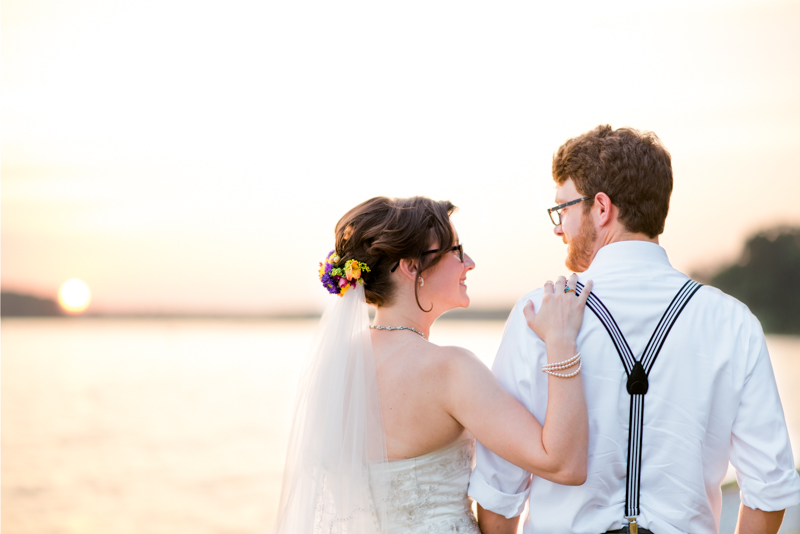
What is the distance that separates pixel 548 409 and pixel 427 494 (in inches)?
22.5

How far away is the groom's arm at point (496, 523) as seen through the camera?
2098mm

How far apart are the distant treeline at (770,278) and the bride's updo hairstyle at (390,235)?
28.5 m

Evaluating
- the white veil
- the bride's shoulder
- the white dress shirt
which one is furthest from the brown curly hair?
the white veil

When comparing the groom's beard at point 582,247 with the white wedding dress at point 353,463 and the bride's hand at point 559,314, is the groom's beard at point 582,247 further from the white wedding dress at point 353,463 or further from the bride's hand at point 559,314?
the white wedding dress at point 353,463

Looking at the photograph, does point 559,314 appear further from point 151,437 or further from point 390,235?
point 151,437

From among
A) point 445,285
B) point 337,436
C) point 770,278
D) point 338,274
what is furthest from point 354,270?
point 770,278

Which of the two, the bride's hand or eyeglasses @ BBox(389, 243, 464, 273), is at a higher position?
eyeglasses @ BBox(389, 243, 464, 273)

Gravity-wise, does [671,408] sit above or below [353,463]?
above

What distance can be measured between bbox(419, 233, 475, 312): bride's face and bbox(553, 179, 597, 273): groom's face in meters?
0.40

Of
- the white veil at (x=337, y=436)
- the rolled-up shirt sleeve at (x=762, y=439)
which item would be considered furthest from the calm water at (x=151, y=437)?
the rolled-up shirt sleeve at (x=762, y=439)

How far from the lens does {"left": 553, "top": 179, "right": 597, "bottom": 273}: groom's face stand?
2.06 m

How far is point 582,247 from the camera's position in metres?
2.09

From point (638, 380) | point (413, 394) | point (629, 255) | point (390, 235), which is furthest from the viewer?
point (390, 235)

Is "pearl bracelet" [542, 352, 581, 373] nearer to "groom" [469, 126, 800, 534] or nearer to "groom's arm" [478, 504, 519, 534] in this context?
"groom" [469, 126, 800, 534]
